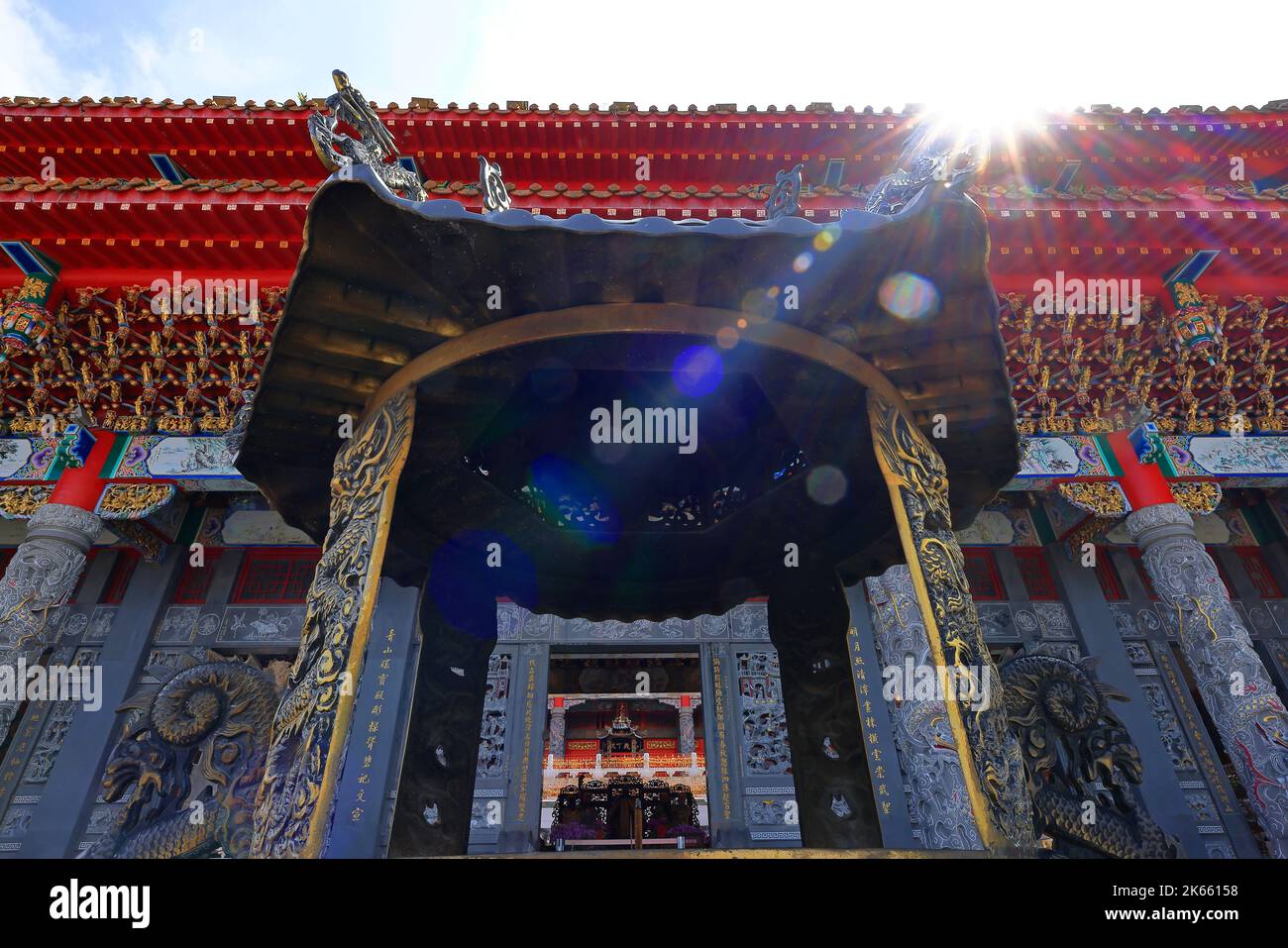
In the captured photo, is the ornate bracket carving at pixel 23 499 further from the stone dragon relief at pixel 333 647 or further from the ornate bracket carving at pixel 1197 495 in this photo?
the ornate bracket carving at pixel 1197 495

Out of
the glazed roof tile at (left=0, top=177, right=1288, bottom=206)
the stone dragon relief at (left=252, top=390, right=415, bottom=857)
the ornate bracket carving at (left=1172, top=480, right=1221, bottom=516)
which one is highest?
the glazed roof tile at (left=0, top=177, right=1288, bottom=206)

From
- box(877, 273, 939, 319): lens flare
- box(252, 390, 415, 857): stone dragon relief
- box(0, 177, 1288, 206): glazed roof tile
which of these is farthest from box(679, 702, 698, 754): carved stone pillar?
box(877, 273, 939, 319): lens flare

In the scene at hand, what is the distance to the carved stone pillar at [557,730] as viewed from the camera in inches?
714

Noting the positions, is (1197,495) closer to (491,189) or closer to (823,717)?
(823,717)

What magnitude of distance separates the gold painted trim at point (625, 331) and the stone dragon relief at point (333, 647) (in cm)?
28

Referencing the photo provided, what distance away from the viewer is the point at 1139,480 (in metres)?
6.84

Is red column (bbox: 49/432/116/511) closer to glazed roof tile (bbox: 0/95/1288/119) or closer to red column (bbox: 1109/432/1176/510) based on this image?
glazed roof tile (bbox: 0/95/1288/119)

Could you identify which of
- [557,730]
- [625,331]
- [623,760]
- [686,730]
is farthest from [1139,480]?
[557,730]

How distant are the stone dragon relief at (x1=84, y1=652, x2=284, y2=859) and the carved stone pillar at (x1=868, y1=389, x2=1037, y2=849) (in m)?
6.62

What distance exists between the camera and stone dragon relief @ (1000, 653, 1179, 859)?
670 centimetres

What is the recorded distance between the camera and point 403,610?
778cm

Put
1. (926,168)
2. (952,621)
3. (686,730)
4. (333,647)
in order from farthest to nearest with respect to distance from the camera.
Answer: (686,730), (926,168), (952,621), (333,647)

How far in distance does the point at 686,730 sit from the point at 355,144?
18166 millimetres

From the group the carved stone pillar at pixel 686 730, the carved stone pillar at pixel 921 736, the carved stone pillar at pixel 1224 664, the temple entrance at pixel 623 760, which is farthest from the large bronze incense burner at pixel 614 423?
the carved stone pillar at pixel 686 730
